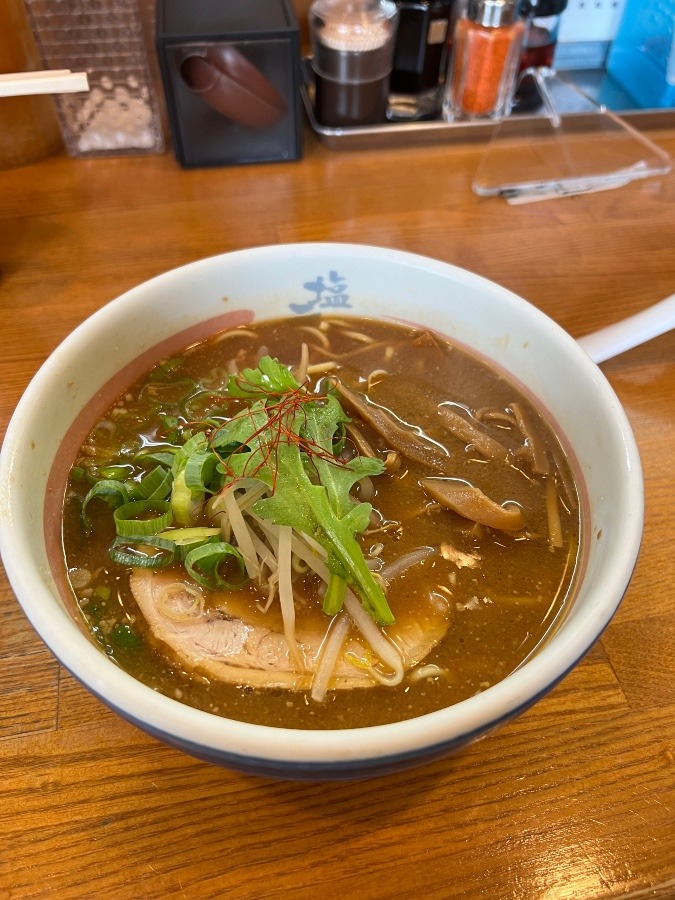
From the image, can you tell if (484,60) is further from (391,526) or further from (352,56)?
(391,526)

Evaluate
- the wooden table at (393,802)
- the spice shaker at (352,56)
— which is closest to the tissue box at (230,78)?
the spice shaker at (352,56)

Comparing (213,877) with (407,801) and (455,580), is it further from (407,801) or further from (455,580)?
(455,580)

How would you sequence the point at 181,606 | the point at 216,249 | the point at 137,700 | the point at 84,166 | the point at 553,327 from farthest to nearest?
the point at 84,166
the point at 216,249
the point at 553,327
the point at 181,606
the point at 137,700

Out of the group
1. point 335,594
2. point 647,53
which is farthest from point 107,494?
point 647,53

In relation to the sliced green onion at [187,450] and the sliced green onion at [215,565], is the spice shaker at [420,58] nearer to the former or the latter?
the sliced green onion at [187,450]

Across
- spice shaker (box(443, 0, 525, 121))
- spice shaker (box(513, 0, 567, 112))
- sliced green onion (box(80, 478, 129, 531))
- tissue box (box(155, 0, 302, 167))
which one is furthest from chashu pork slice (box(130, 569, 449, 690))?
spice shaker (box(513, 0, 567, 112))

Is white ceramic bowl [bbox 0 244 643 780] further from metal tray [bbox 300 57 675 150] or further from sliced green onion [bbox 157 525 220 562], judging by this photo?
metal tray [bbox 300 57 675 150]

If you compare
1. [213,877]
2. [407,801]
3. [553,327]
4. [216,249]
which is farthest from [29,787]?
[216,249]
